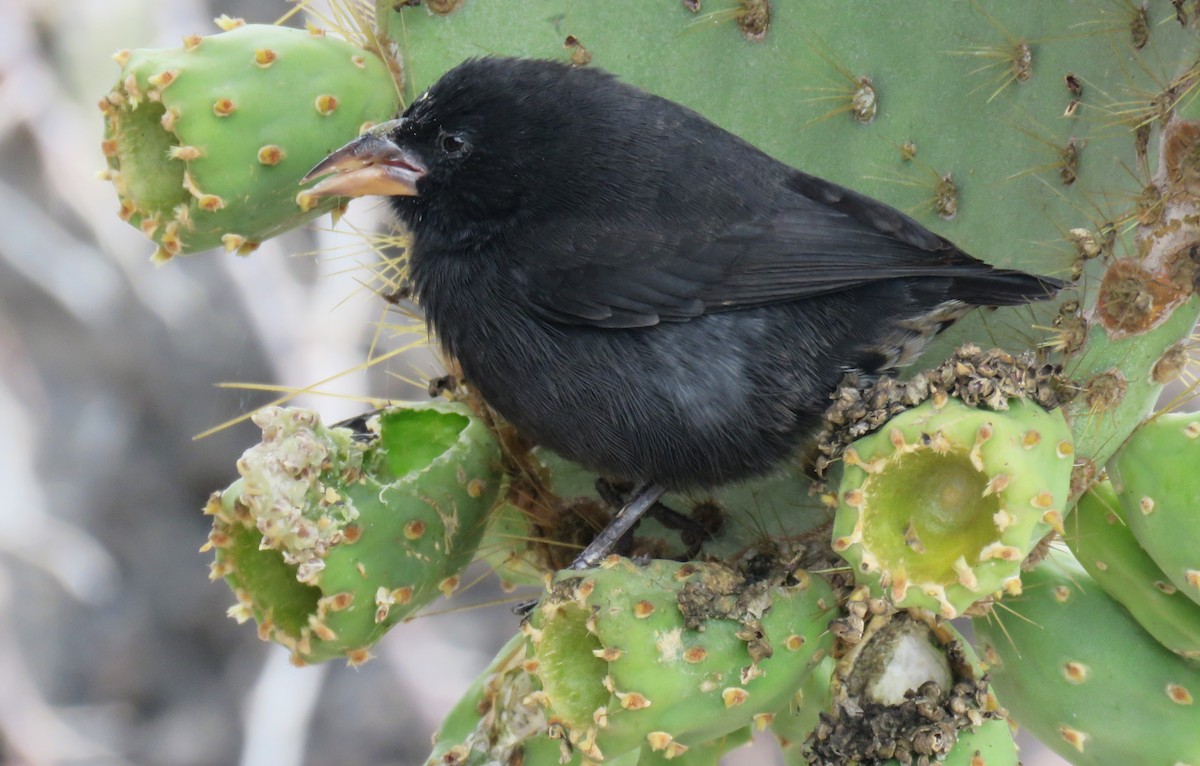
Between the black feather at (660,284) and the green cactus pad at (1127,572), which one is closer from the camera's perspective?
the green cactus pad at (1127,572)

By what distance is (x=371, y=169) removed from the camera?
2.11m

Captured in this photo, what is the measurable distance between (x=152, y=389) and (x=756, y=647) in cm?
380

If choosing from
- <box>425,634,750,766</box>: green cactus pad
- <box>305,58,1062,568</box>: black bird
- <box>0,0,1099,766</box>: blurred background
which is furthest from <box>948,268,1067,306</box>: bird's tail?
<box>0,0,1099,766</box>: blurred background

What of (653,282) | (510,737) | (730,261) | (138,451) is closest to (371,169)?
(653,282)

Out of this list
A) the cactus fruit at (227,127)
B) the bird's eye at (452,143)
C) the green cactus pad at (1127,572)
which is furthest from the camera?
the bird's eye at (452,143)

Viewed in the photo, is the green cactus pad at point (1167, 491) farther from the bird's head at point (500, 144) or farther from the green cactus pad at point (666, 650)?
the bird's head at point (500, 144)

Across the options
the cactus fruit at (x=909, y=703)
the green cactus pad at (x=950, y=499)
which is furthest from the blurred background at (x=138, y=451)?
the green cactus pad at (x=950, y=499)

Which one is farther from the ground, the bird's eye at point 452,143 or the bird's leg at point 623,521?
the bird's eye at point 452,143

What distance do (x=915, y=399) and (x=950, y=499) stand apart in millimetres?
131

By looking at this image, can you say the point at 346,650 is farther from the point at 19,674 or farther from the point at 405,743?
the point at 19,674

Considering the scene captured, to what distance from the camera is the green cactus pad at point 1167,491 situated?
Result: 1.58 m

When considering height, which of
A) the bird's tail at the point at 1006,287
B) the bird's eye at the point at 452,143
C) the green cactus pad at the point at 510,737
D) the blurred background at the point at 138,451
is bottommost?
the blurred background at the point at 138,451

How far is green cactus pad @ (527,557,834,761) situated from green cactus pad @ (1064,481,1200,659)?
42cm

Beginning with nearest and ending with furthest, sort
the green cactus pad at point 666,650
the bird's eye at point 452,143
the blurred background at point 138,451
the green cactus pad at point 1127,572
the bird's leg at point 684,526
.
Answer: the green cactus pad at point 666,650 → the green cactus pad at point 1127,572 → the bird's leg at point 684,526 → the bird's eye at point 452,143 → the blurred background at point 138,451
